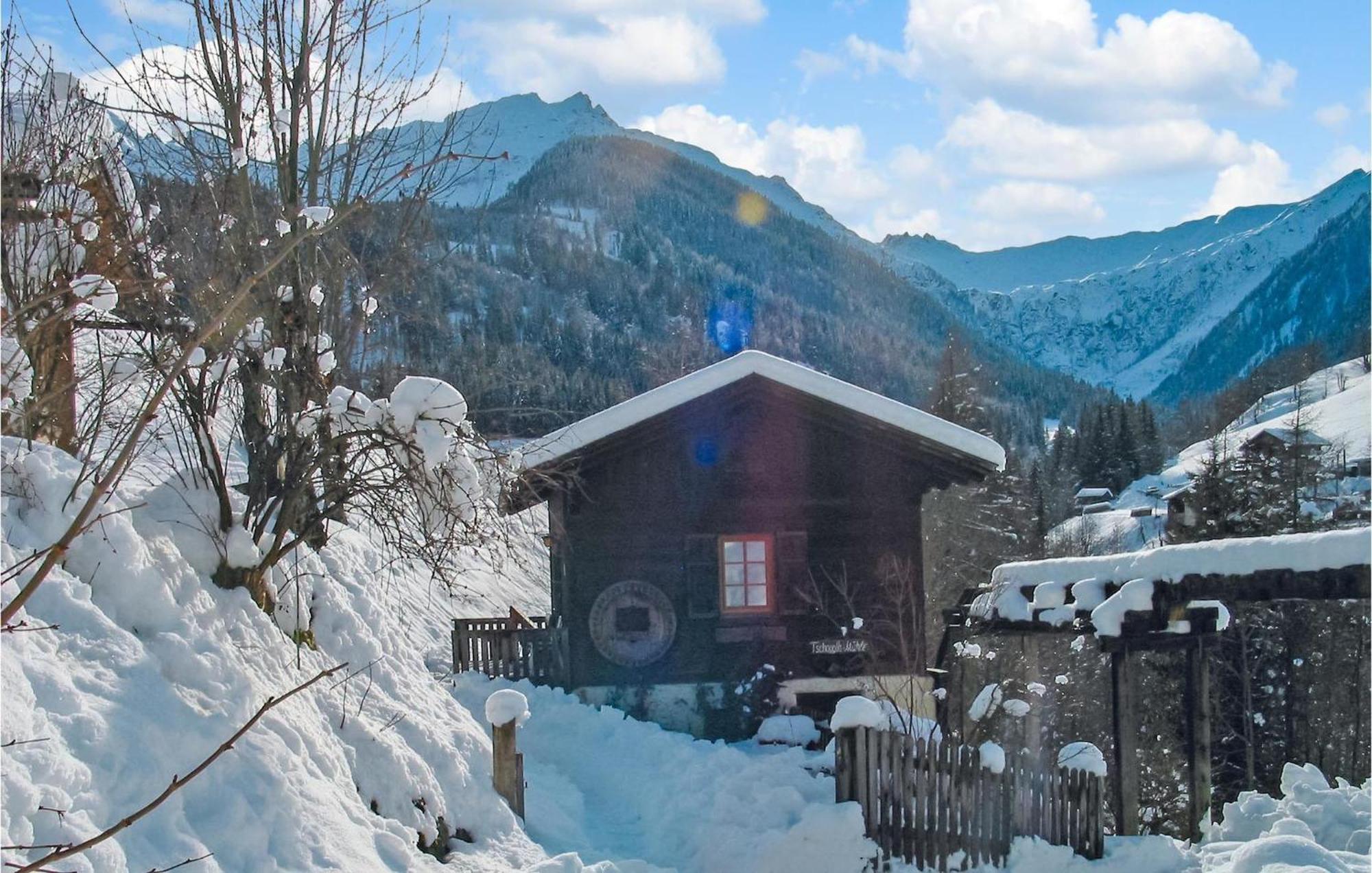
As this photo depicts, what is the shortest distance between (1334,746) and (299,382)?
89.5ft

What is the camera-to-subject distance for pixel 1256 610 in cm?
2466

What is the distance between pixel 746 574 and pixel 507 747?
25.6 ft

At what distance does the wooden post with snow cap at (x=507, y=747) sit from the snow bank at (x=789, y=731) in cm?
605

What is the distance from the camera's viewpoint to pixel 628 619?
15.8m

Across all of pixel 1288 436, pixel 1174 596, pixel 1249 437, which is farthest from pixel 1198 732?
pixel 1288 436

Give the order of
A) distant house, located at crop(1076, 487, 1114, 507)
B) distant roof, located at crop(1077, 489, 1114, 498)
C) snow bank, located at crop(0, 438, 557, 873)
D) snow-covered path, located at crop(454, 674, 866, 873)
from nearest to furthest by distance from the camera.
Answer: snow bank, located at crop(0, 438, 557, 873)
snow-covered path, located at crop(454, 674, 866, 873)
distant roof, located at crop(1077, 489, 1114, 498)
distant house, located at crop(1076, 487, 1114, 507)

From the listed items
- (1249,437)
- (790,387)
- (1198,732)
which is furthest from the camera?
(1249,437)

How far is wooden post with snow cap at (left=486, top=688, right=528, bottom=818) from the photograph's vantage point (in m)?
8.32

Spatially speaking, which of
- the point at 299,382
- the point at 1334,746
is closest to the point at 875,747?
the point at 299,382

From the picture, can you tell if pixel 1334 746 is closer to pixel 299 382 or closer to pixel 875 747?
pixel 875 747

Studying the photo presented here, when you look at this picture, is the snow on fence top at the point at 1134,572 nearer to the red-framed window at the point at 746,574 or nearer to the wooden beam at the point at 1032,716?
the wooden beam at the point at 1032,716

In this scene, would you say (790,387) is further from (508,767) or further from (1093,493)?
(1093,493)

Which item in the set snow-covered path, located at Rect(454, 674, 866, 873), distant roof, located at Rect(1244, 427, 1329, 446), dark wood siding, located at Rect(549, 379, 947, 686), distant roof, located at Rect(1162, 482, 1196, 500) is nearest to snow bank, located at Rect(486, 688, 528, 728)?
snow-covered path, located at Rect(454, 674, 866, 873)

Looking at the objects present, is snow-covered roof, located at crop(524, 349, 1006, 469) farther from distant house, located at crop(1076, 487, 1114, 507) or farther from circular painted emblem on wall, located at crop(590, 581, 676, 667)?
distant house, located at crop(1076, 487, 1114, 507)
